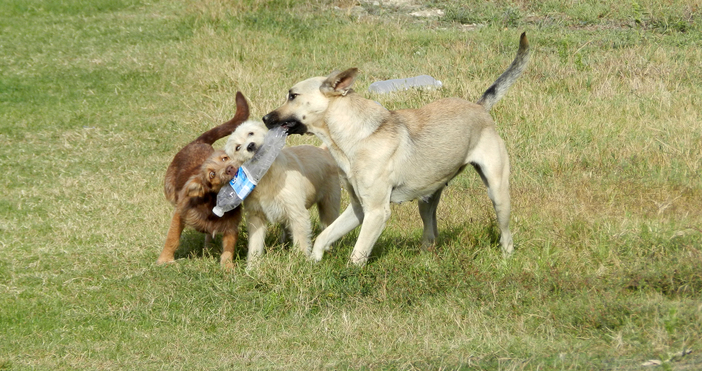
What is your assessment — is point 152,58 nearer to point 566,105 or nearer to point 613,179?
point 566,105

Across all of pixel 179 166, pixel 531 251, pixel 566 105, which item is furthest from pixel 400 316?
pixel 566 105

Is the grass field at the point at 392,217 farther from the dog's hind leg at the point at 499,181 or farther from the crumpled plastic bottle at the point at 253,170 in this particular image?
the crumpled plastic bottle at the point at 253,170

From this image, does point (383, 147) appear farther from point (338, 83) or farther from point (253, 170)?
point (253, 170)

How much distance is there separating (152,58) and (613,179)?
33.5 feet

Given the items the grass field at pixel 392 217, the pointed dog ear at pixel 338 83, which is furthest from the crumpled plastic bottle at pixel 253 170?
the grass field at pixel 392 217

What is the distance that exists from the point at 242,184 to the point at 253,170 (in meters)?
0.16

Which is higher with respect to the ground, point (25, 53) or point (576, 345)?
point (576, 345)

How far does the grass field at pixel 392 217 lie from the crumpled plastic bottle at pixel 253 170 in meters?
0.62

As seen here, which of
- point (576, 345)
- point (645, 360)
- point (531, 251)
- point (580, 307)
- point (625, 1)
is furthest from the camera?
point (625, 1)

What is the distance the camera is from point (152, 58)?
52.4 feet

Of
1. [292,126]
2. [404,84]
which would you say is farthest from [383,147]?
[404,84]

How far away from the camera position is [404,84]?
41.5 feet

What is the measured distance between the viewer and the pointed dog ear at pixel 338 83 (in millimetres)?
6699

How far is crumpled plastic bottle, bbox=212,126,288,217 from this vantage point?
6820 millimetres
